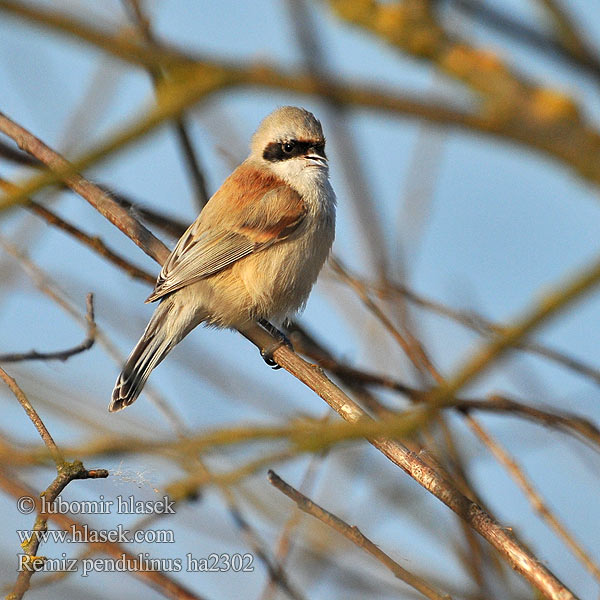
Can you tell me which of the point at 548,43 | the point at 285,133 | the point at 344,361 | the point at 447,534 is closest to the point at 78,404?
the point at 344,361

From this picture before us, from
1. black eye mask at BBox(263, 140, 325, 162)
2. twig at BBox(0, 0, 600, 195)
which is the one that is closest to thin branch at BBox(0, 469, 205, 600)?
twig at BBox(0, 0, 600, 195)

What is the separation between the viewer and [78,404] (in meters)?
2.87

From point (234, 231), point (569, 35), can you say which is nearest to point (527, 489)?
point (569, 35)

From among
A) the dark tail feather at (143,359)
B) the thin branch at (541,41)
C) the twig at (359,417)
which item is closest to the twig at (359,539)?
the twig at (359,417)

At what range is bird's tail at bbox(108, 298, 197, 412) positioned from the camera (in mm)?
4160

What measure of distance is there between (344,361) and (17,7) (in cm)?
266

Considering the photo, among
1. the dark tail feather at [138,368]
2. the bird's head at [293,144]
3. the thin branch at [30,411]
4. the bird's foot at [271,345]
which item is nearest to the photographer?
the thin branch at [30,411]

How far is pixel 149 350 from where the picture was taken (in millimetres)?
4359

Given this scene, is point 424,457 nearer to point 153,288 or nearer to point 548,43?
point 548,43

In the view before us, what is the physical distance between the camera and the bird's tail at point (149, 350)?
4160mm

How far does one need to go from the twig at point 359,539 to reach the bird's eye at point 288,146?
355 centimetres

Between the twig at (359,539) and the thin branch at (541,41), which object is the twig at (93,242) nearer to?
the twig at (359,539)

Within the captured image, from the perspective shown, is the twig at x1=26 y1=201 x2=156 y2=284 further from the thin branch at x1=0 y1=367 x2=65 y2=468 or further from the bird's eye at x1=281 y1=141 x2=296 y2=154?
the bird's eye at x1=281 y1=141 x2=296 y2=154

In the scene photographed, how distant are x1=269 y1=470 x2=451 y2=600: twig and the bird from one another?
7.47 ft
